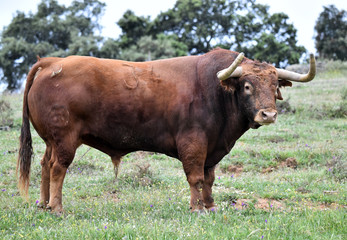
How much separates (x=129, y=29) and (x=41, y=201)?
31.9 metres

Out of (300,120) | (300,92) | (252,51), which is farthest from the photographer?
(252,51)

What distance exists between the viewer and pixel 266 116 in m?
5.34

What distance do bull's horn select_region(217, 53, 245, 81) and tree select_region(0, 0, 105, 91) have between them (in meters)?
27.8

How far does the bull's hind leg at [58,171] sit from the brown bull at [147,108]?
0.01m

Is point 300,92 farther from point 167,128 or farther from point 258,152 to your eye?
point 167,128

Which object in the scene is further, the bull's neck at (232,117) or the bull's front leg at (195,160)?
the bull's neck at (232,117)

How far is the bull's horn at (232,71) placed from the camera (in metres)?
5.43

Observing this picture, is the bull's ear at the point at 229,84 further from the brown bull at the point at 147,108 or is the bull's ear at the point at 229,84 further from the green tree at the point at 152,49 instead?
the green tree at the point at 152,49

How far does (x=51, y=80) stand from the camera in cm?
575

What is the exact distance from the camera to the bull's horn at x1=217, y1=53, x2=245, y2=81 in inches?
214

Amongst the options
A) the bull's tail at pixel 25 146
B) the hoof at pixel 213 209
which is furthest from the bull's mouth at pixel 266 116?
the bull's tail at pixel 25 146

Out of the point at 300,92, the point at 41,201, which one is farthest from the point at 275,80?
the point at 300,92

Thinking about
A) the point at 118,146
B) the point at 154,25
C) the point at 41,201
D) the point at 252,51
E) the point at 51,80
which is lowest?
the point at 41,201

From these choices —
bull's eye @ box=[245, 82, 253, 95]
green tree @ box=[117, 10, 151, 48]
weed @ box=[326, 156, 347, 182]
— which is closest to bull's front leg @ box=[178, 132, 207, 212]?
bull's eye @ box=[245, 82, 253, 95]
